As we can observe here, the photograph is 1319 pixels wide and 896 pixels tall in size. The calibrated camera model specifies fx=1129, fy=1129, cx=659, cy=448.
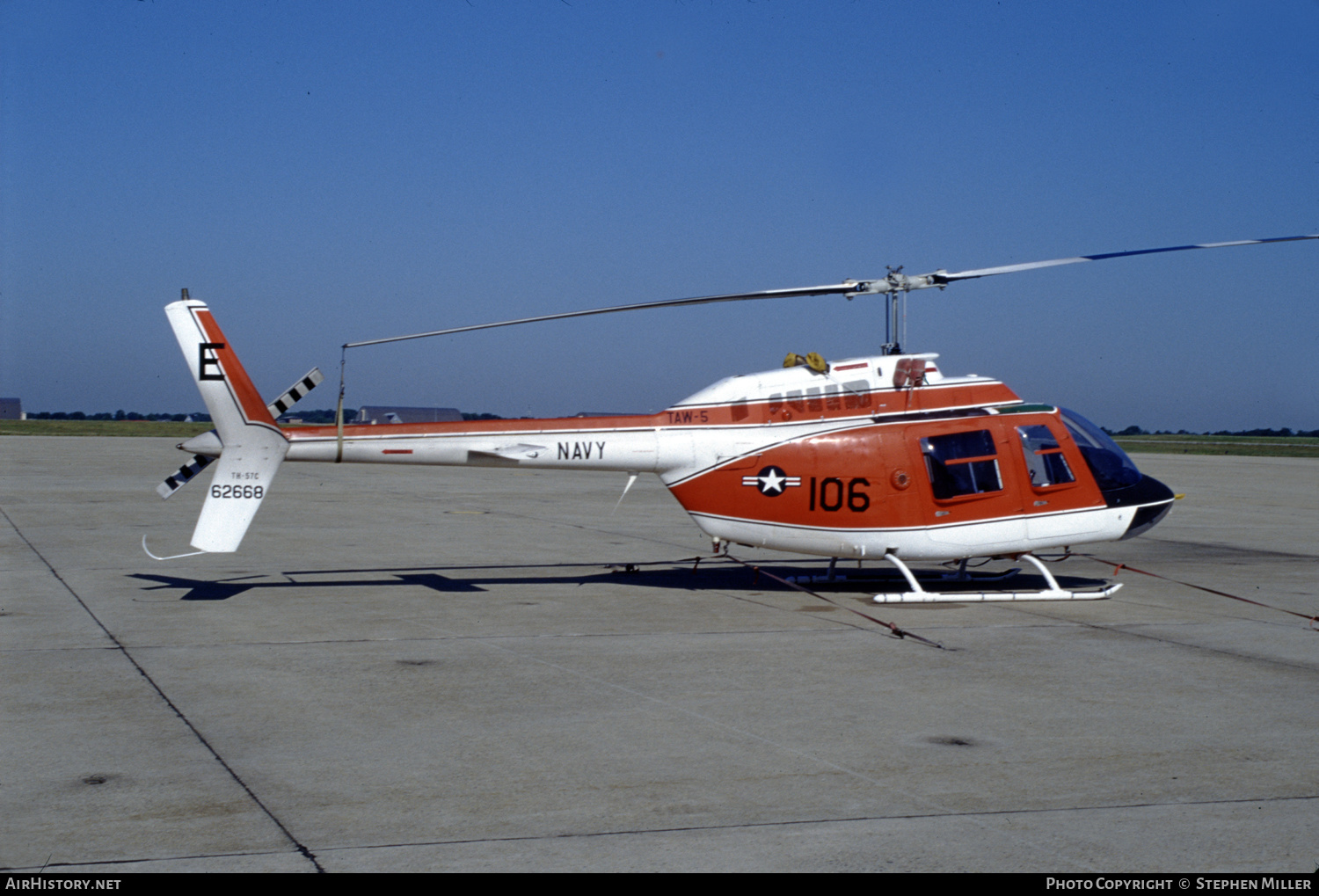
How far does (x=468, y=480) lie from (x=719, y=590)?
2422 cm

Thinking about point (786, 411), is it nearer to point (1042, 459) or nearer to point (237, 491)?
point (1042, 459)

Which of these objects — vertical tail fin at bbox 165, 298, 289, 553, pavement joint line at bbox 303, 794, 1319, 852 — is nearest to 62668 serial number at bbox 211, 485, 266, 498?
vertical tail fin at bbox 165, 298, 289, 553

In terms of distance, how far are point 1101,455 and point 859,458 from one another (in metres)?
2.94

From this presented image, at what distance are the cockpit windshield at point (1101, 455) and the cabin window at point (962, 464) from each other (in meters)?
1.15

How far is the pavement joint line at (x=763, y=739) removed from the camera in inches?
220

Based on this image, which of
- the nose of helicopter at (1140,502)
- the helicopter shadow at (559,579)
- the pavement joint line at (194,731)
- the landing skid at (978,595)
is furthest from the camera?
the helicopter shadow at (559,579)

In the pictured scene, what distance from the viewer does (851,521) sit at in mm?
13016

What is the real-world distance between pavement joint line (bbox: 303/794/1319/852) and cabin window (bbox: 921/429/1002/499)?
6.95m

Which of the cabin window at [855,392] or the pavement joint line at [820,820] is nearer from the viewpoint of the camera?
the pavement joint line at [820,820]

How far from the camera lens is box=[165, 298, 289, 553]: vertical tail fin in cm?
1184

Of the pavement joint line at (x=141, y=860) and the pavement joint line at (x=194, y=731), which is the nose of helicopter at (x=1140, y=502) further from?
the pavement joint line at (x=141, y=860)

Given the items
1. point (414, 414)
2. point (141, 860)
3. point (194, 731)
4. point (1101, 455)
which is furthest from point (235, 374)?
point (414, 414)

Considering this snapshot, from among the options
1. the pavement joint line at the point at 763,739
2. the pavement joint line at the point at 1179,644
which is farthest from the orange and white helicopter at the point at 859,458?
the pavement joint line at the point at 763,739

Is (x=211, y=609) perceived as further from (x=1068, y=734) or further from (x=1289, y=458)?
(x=1289, y=458)
